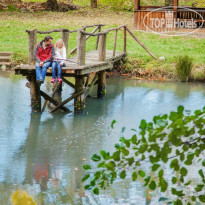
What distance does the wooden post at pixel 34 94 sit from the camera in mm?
12047

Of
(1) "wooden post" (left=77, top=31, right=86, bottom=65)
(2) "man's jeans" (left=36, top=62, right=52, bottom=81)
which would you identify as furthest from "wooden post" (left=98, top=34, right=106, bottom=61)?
(2) "man's jeans" (left=36, top=62, right=52, bottom=81)

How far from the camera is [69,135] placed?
10641 mm

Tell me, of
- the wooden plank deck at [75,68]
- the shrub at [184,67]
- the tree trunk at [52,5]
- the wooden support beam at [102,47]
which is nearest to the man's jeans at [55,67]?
the wooden plank deck at [75,68]

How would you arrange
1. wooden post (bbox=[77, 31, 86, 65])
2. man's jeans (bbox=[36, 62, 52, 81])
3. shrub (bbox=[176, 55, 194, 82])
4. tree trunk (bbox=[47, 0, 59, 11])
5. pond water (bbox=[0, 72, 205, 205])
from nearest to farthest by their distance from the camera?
pond water (bbox=[0, 72, 205, 205])
man's jeans (bbox=[36, 62, 52, 81])
wooden post (bbox=[77, 31, 86, 65])
shrub (bbox=[176, 55, 194, 82])
tree trunk (bbox=[47, 0, 59, 11])

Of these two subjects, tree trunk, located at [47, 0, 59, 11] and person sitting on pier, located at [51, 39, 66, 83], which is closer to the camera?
person sitting on pier, located at [51, 39, 66, 83]

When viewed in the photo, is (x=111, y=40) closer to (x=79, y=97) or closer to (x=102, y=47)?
(x=102, y=47)

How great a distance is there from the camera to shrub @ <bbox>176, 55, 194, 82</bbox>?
16.8 metres

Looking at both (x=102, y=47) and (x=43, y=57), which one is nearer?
(x=43, y=57)

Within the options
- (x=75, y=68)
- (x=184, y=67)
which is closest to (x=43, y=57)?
(x=75, y=68)

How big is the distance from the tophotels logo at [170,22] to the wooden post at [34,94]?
42.2 feet

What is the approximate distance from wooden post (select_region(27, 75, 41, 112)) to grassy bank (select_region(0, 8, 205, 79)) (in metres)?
6.29

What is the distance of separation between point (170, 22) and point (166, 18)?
280mm

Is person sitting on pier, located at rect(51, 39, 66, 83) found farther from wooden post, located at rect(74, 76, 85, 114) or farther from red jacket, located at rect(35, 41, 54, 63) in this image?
wooden post, located at rect(74, 76, 85, 114)

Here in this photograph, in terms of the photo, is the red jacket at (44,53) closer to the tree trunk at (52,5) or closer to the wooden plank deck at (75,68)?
the wooden plank deck at (75,68)
